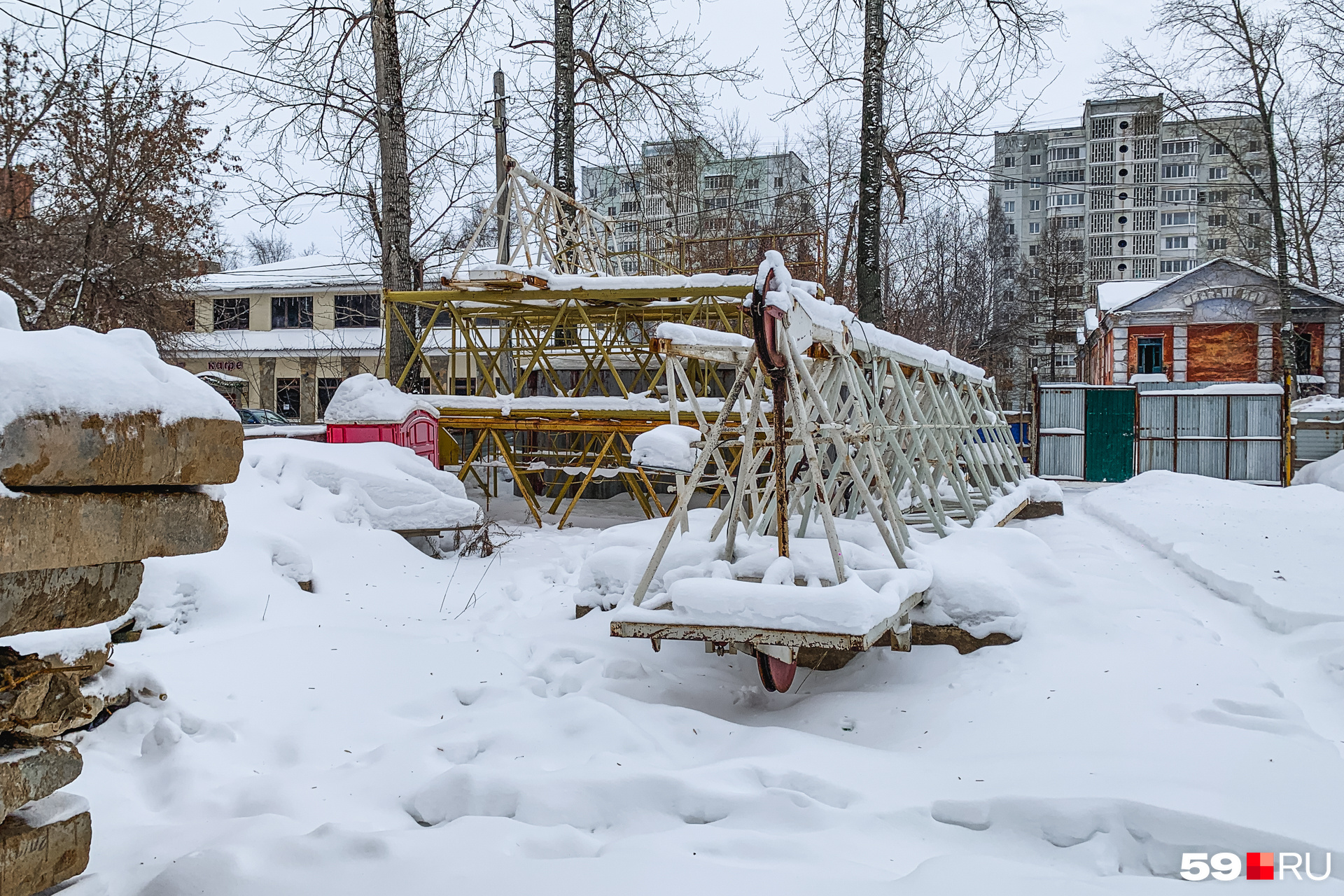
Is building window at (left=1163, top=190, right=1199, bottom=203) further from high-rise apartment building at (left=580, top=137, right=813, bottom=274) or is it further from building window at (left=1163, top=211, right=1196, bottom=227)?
high-rise apartment building at (left=580, top=137, right=813, bottom=274)

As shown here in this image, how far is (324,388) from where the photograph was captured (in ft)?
106

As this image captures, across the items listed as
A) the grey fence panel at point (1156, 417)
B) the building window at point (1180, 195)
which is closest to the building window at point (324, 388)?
the grey fence panel at point (1156, 417)

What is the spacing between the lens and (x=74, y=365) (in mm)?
2275

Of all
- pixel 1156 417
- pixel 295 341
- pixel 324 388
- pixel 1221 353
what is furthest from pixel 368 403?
pixel 1221 353

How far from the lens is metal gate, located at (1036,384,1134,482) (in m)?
18.8

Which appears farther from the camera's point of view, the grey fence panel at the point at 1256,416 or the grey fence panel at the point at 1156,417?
the grey fence panel at the point at 1156,417

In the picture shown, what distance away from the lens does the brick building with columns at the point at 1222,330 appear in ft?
83.8

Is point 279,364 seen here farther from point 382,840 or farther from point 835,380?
point 382,840

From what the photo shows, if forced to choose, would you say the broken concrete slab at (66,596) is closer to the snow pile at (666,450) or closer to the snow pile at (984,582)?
the snow pile at (666,450)

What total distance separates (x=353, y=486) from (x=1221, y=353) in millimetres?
26996

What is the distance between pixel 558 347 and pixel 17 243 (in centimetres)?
781

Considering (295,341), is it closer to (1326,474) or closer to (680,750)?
(1326,474)

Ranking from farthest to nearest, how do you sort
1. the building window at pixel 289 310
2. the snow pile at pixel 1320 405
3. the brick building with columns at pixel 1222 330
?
the building window at pixel 289 310
the brick building with columns at pixel 1222 330
the snow pile at pixel 1320 405

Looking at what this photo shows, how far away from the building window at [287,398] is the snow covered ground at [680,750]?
89.7 feet
